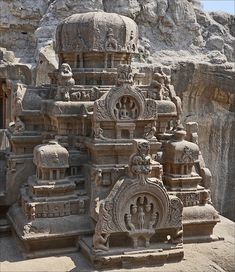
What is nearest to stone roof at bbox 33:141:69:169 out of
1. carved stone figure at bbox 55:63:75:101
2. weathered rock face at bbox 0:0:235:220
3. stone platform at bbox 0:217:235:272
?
carved stone figure at bbox 55:63:75:101

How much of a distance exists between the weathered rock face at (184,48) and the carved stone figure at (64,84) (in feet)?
40.4

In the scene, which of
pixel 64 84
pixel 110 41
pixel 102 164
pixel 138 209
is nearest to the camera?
pixel 138 209

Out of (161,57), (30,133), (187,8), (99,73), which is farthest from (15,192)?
(187,8)

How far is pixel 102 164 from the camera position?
33.5 ft

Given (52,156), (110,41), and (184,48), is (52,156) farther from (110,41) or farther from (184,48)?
(184,48)

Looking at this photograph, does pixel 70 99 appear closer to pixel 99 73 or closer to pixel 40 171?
pixel 99 73

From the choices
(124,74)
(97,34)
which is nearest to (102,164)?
(124,74)

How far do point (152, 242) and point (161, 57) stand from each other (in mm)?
19306

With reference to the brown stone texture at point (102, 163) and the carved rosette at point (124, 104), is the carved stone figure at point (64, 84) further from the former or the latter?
the carved rosette at point (124, 104)

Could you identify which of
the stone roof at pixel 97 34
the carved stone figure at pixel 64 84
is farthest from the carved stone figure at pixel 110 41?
the carved stone figure at pixel 64 84

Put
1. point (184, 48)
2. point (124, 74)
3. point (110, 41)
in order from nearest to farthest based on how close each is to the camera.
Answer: point (124, 74), point (110, 41), point (184, 48)

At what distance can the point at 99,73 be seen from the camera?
1161cm

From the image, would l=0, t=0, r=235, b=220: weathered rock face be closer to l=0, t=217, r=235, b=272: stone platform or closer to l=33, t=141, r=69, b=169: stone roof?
l=33, t=141, r=69, b=169: stone roof

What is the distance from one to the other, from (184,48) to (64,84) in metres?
19.9
